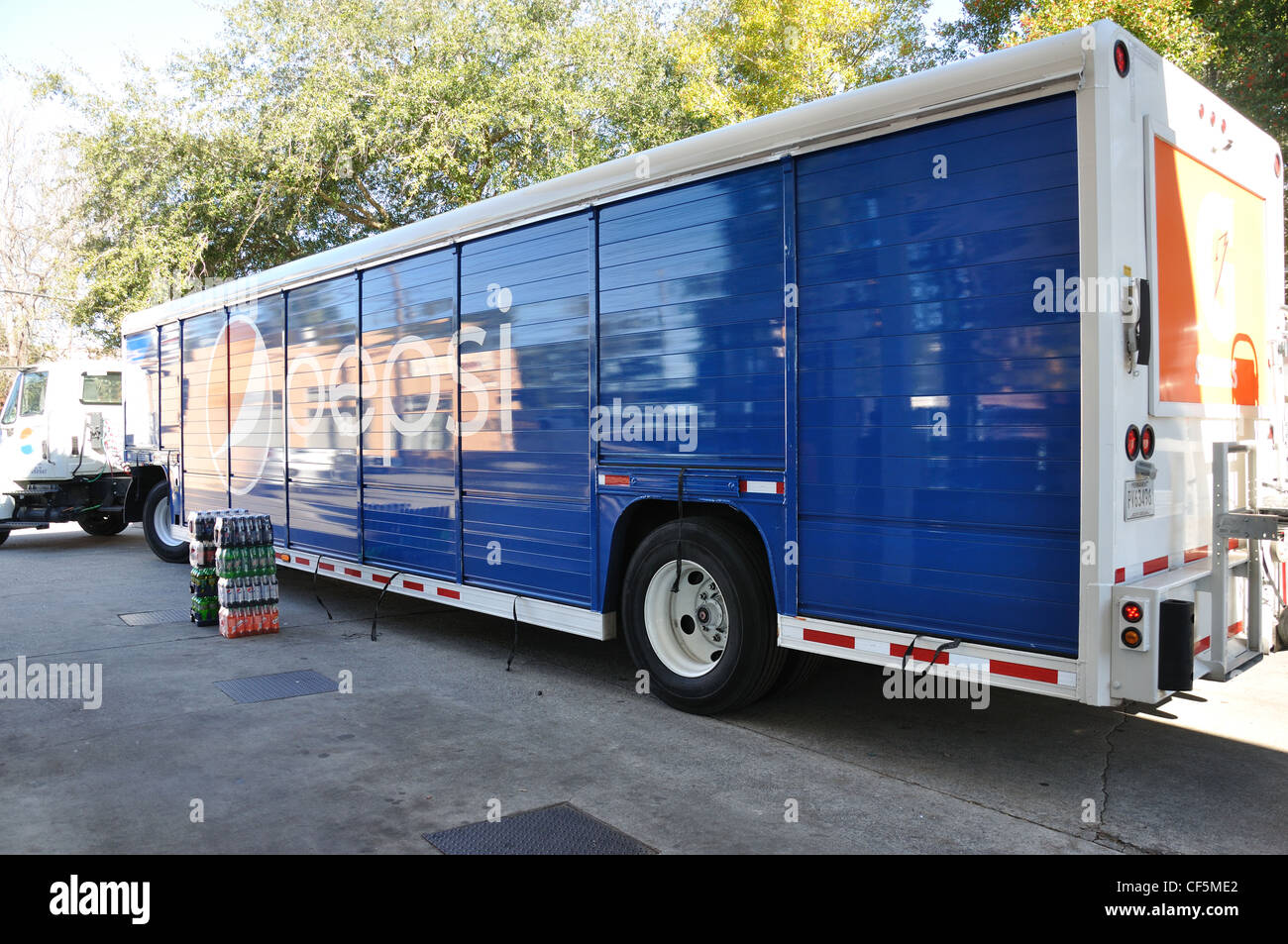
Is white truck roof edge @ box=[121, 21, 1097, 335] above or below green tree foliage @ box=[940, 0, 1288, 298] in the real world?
below

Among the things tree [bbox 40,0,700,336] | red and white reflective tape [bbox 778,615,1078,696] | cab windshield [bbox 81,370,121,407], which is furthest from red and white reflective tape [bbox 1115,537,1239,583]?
cab windshield [bbox 81,370,121,407]

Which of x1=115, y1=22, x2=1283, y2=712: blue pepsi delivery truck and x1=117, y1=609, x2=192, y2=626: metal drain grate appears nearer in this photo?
x1=115, y1=22, x2=1283, y2=712: blue pepsi delivery truck

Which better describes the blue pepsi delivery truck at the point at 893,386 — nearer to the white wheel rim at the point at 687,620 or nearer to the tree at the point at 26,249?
the white wheel rim at the point at 687,620

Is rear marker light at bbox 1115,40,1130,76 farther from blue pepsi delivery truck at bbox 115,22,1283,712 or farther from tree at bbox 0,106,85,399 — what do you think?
tree at bbox 0,106,85,399

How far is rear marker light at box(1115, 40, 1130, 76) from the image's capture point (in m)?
3.98

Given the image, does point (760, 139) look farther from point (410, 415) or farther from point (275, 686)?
point (275, 686)

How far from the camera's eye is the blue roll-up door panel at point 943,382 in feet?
13.3

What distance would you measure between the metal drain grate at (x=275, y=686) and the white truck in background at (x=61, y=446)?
9036mm

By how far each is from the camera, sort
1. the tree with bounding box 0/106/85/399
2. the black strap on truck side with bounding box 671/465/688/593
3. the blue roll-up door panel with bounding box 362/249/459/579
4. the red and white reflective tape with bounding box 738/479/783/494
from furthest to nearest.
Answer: the tree with bounding box 0/106/85/399, the blue roll-up door panel with bounding box 362/249/459/579, the black strap on truck side with bounding box 671/465/688/593, the red and white reflective tape with bounding box 738/479/783/494

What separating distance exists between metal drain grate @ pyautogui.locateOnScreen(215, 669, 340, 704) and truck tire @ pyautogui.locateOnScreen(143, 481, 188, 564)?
22.4 feet

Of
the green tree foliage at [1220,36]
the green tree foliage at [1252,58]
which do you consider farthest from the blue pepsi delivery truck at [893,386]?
the green tree foliage at [1252,58]

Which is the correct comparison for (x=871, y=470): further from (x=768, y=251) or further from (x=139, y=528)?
(x=139, y=528)

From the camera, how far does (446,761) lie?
16.0 feet
